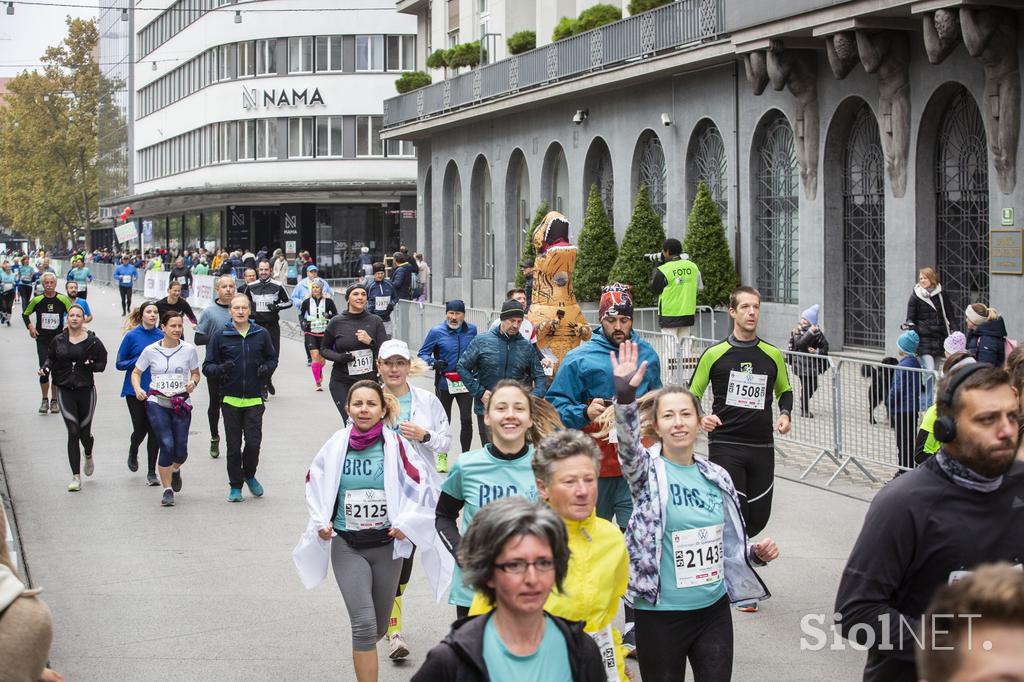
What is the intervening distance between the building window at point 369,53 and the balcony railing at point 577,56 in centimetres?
2186

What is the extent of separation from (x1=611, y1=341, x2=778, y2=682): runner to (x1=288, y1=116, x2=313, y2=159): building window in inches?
2386

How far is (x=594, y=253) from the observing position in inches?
1249

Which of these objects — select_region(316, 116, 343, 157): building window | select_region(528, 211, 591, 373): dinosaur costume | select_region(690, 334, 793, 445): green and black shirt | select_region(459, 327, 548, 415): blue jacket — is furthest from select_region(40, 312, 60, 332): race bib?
select_region(316, 116, 343, 157): building window

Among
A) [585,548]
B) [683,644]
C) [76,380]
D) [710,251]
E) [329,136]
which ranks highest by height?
[329,136]

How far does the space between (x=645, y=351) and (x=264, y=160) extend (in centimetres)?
5907

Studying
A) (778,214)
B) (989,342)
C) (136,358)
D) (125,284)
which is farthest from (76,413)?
(125,284)

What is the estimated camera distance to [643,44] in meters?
28.5

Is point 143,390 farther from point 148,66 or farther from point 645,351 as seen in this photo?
point 148,66

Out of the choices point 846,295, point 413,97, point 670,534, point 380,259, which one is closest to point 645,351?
point 670,534

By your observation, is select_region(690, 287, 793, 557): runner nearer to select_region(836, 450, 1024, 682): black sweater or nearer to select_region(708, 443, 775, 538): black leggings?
select_region(708, 443, 775, 538): black leggings

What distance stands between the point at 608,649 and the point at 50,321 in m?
16.1

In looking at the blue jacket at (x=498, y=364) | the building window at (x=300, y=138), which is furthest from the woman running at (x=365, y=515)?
the building window at (x=300, y=138)

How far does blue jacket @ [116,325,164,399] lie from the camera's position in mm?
13734

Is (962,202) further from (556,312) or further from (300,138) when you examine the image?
(300,138)
